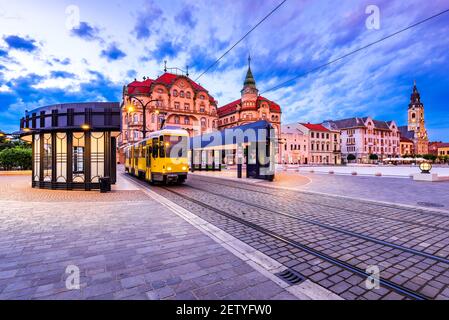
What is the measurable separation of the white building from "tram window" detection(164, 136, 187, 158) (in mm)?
70448

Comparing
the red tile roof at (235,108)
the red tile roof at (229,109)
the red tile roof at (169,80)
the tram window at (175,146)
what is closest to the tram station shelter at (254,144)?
the tram window at (175,146)

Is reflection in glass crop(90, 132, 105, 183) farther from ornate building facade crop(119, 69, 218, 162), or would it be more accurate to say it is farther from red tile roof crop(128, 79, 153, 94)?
red tile roof crop(128, 79, 153, 94)

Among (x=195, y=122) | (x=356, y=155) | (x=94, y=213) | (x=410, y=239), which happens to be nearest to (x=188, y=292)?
(x=410, y=239)

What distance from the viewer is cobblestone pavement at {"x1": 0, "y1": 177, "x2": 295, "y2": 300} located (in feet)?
9.21

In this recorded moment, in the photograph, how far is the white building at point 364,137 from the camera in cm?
7138

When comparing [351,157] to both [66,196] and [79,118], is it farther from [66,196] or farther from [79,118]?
[66,196]

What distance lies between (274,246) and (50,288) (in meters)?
3.58

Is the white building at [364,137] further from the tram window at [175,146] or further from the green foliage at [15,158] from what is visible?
the green foliage at [15,158]

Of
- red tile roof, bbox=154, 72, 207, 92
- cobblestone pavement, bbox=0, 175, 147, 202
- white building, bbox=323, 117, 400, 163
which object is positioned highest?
red tile roof, bbox=154, 72, 207, 92

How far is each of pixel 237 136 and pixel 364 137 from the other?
67.5 metres

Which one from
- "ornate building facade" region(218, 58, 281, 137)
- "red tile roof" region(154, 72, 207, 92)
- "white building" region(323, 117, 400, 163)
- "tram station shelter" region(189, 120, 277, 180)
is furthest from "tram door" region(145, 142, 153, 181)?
"white building" region(323, 117, 400, 163)

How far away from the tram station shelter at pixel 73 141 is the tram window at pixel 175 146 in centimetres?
281

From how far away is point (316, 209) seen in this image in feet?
24.7
